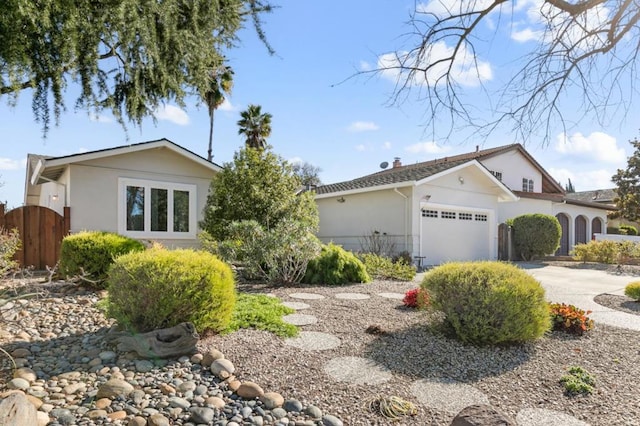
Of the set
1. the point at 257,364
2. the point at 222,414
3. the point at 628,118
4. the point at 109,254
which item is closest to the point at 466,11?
the point at 628,118

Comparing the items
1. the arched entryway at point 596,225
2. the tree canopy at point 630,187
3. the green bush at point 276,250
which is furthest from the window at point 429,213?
the tree canopy at point 630,187

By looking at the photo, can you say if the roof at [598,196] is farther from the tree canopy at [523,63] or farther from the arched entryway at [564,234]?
the tree canopy at [523,63]

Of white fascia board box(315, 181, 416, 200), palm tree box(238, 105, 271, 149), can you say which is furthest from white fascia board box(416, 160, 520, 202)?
palm tree box(238, 105, 271, 149)

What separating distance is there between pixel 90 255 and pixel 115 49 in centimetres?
354

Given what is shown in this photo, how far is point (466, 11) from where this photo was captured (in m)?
3.87

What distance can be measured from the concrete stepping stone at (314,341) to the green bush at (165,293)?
841 millimetres

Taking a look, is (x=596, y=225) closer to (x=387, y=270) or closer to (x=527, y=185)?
(x=527, y=185)

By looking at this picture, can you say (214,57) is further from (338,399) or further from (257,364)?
(338,399)

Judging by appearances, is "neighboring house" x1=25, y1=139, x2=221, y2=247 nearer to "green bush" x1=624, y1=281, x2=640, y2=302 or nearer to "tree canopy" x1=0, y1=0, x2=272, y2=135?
"tree canopy" x1=0, y1=0, x2=272, y2=135

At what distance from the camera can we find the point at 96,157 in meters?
10.2

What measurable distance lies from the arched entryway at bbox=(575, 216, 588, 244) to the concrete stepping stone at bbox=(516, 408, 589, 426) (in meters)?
22.3

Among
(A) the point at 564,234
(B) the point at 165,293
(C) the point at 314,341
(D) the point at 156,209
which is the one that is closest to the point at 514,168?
(A) the point at 564,234

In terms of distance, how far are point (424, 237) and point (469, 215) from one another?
9.99ft

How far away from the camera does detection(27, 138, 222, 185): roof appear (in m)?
9.88
